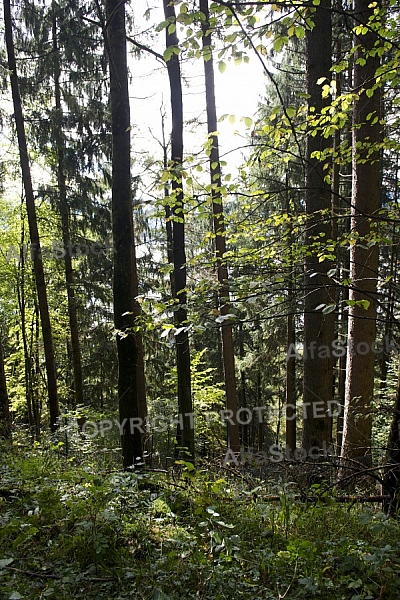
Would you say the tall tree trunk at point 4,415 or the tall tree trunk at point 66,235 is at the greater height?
the tall tree trunk at point 66,235

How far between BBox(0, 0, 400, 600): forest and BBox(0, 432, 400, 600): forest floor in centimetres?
2

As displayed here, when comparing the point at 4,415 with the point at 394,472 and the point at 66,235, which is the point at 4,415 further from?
the point at 394,472

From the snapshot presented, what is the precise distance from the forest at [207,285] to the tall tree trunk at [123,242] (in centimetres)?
3

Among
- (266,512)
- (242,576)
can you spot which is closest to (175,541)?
(242,576)

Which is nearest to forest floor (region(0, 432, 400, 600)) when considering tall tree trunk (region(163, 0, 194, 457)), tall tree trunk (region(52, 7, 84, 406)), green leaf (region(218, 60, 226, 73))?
green leaf (region(218, 60, 226, 73))

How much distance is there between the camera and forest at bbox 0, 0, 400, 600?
2.58m

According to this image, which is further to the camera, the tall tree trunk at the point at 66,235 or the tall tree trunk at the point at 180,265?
the tall tree trunk at the point at 66,235

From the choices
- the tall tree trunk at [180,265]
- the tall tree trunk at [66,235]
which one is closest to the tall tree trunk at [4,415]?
the tall tree trunk at [66,235]

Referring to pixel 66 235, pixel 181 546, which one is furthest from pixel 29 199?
pixel 181 546

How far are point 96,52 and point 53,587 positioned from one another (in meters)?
12.2

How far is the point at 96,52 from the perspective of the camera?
10945 millimetres

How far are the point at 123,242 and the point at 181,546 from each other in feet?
11.2

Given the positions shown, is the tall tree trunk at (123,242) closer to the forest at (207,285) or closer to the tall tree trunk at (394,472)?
the forest at (207,285)

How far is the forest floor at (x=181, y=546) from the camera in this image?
2.31 m
